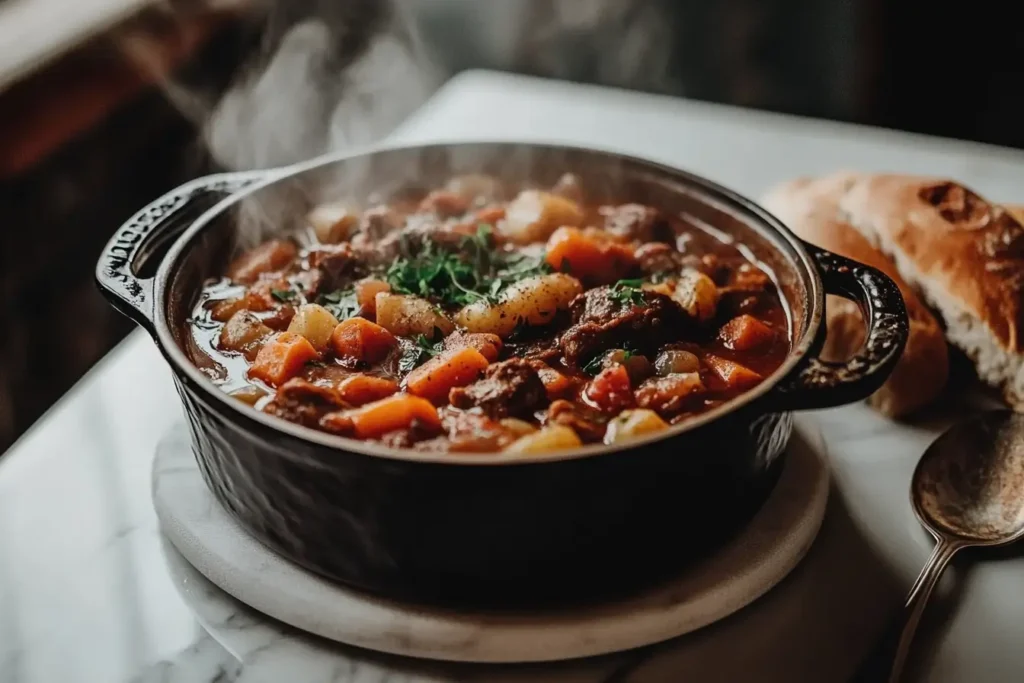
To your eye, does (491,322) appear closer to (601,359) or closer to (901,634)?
(601,359)

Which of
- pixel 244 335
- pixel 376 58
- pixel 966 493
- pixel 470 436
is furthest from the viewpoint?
pixel 376 58

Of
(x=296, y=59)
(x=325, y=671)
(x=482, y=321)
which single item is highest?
(x=482, y=321)

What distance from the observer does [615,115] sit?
3.84m

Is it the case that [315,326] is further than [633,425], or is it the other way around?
[315,326]

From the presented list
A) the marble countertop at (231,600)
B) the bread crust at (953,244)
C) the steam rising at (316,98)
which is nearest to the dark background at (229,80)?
the steam rising at (316,98)

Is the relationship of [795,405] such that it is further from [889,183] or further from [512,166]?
[512,166]

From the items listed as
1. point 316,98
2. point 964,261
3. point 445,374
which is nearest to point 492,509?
point 445,374

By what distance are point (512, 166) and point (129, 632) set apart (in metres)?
1.53

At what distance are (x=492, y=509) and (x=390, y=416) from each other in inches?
14.5

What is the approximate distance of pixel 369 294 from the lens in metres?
2.26

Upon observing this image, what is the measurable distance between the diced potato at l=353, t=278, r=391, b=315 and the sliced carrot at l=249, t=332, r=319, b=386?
0.20 meters

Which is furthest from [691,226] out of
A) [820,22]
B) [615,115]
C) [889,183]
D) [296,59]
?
[296,59]

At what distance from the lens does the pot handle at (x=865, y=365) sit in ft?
5.41

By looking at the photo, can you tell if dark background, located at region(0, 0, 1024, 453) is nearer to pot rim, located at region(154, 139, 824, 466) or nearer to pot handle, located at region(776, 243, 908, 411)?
pot rim, located at region(154, 139, 824, 466)
